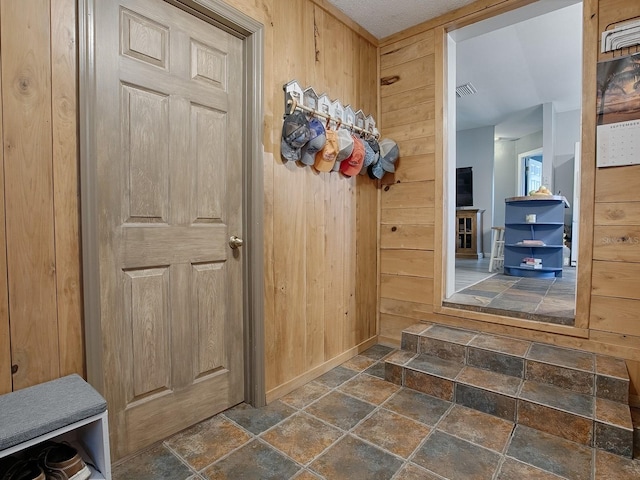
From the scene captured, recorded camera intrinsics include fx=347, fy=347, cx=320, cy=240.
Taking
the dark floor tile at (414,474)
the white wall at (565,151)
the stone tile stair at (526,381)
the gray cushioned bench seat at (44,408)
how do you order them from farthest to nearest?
the white wall at (565,151)
the stone tile stair at (526,381)
the dark floor tile at (414,474)
the gray cushioned bench seat at (44,408)

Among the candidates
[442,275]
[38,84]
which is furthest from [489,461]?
[38,84]

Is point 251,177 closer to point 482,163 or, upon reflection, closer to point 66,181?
point 66,181

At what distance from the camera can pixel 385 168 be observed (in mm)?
2738

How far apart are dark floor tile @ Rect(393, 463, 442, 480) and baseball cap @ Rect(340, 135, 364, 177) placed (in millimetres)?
1784

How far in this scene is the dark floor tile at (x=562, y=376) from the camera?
1.86 m

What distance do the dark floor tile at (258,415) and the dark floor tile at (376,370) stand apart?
0.70 meters

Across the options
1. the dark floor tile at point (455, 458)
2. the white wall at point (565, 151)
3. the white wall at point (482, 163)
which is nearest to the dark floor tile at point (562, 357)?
the dark floor tile at point (455, 458)

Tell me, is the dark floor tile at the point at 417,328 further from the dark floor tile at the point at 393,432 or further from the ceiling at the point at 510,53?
the ceiling at the point at 510,53

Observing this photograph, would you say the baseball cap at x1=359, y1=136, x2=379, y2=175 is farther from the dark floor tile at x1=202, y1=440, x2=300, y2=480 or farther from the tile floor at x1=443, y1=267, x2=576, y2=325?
the dark floor tile at x1=202, y1=440, x2=300, y2=480

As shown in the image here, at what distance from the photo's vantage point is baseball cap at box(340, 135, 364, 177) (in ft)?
7.93

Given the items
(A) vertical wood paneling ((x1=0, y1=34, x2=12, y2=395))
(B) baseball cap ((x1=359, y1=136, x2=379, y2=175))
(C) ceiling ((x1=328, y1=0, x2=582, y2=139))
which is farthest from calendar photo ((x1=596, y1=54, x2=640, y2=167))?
(A) vertical wood paneling ((x1=0, y1=34, x2=12, y2=395))

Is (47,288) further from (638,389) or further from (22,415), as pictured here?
(638,389)

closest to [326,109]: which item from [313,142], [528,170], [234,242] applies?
[313,142]

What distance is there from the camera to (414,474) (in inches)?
56.4
